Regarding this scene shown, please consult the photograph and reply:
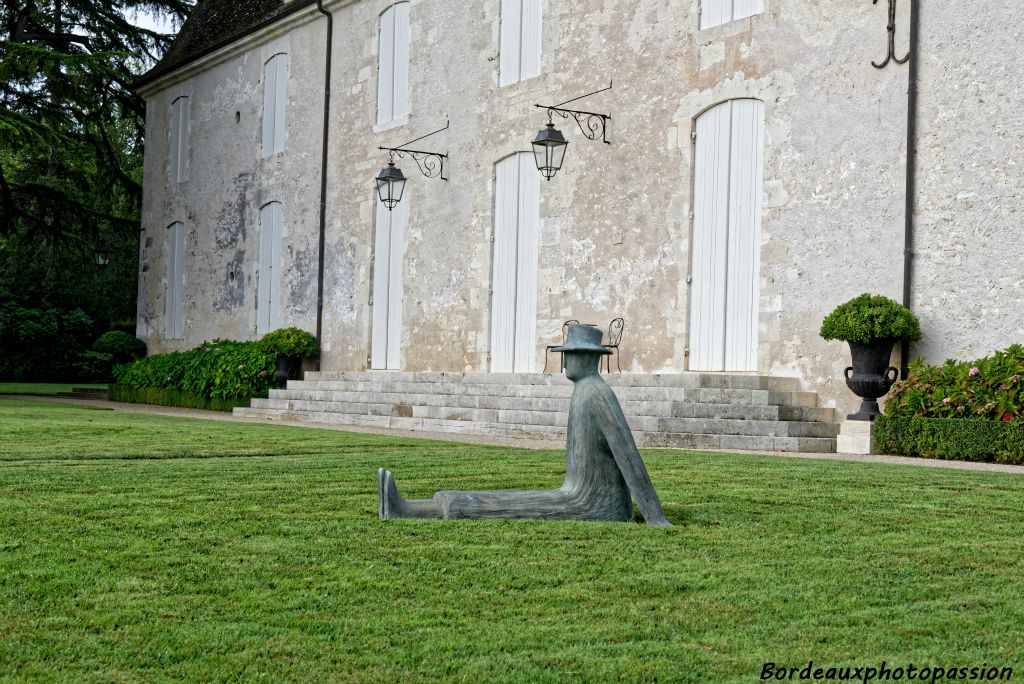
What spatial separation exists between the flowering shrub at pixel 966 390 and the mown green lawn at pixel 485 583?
3200 mm

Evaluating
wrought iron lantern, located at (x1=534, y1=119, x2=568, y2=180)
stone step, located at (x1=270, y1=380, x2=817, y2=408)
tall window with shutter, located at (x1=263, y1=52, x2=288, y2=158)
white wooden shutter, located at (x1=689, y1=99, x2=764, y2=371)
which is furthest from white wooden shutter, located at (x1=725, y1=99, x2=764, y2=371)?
tall window with shutter, located at (x1=263, y1=52, x2=288, y2=158)

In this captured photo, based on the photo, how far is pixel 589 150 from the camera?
14.7 metres

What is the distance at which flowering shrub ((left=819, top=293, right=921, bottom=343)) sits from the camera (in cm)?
1065

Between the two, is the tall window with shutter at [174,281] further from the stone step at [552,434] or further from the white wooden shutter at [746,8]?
the white wooden shutter at [746,8]

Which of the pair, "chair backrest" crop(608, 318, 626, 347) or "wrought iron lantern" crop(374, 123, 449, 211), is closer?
"chair backrest" crop(608, 318, 626, 347)

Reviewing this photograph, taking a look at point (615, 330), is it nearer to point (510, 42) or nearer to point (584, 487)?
point (510, 42)

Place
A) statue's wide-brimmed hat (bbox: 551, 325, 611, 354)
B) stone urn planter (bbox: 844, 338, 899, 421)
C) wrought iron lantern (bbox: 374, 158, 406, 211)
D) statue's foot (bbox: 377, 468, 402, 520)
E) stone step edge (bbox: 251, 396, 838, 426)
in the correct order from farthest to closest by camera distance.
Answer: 1. wrought iron lantern (bbox: 374, 158, 406, 211)
2. stone step edge (bbox: 251, 396, 838, 426)
3. stone urn planter (bbox: 844, 338, 899, 421)
4. statue's wide-brimmed hat (bbox: 551, 325, 611, 354)
5. statue's foot (bbox: 377, 468, 402, 520)

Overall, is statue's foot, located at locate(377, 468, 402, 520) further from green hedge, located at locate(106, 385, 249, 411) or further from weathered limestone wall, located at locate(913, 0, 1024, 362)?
green hedge, located at locate(106, 385, 249, 411)

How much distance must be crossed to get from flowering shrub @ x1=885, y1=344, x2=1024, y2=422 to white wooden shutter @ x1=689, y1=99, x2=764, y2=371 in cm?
246

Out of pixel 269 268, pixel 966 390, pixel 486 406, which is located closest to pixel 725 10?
pixel 486 406

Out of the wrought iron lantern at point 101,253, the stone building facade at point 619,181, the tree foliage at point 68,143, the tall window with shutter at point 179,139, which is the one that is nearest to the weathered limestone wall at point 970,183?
the stone building facade at point 619,181

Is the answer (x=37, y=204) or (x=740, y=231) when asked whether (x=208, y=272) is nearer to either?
(x=37, y=204)

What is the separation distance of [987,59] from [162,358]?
15730 millimetres

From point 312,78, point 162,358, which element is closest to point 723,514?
point 312,78
